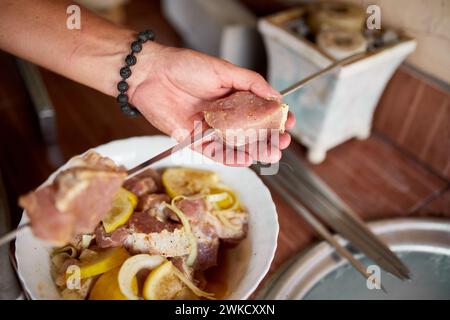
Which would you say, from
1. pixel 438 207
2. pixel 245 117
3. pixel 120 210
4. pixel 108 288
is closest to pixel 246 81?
pixel 245 117

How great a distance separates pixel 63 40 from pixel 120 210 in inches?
14.2

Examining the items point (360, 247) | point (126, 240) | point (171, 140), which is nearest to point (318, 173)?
point (360, 247)

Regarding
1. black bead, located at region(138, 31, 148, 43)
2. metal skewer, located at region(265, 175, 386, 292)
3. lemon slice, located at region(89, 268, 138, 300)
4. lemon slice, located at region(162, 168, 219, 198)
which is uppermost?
black bead, located at region(138, 31, 148, 43)

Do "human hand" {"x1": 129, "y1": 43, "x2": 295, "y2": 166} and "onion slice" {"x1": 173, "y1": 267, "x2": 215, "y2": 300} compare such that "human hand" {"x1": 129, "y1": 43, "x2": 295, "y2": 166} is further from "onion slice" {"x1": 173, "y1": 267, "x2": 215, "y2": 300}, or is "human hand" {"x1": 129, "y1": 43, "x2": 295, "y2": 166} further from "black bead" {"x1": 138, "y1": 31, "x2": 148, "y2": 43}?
"onion slice" {"x1": 173, "y1": 267, "x2": 215, "y2": 300}

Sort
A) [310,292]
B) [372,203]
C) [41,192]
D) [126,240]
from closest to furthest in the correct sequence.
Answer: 1. [41,192]
2. [126,240]
3. [310,292]
4. [372,203]

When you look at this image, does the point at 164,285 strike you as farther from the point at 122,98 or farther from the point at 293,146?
the point at 293,146

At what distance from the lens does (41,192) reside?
0.60 metres

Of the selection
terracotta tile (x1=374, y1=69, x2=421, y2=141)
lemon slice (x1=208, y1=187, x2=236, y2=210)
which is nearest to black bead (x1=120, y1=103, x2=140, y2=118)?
lemon slice (x1=208, y1=187, x2=236, y2=210)

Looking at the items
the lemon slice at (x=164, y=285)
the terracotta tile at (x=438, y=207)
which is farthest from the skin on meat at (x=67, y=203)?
the terracotta tile at (x=438, y=207)

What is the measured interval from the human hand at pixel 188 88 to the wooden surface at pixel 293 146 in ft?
0.55

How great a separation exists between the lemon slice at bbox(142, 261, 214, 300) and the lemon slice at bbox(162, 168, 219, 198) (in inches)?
6.7

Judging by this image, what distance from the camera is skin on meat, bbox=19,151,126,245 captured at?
58 centimetres
